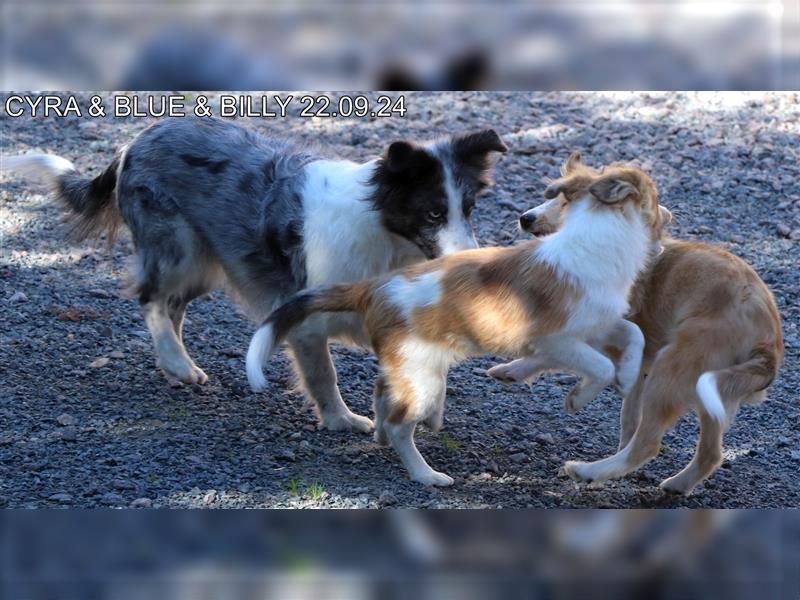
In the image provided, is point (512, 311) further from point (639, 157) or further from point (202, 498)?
point (639, 157)

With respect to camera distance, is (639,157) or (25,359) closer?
(25,359)

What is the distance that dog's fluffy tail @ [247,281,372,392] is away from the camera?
15.5 ft

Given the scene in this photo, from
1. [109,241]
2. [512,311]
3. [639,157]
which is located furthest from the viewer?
[639,157]

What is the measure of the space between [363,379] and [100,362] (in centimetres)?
148

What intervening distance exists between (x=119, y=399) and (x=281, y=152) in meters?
1.54

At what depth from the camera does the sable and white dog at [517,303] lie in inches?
180

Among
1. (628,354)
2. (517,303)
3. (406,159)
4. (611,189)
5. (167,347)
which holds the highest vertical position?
(406,159)

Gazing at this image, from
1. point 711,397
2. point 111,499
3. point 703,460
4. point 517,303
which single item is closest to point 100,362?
point 111,499

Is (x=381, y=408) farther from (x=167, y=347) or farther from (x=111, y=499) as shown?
(x=167, y=347)

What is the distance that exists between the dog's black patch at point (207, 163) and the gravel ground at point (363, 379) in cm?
120

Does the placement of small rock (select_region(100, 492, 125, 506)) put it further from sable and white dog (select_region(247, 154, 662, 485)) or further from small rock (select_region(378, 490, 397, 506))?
small rock (select_region(378, 490, 397, 506))

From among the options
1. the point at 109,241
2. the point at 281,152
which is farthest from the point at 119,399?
the point at 281,152

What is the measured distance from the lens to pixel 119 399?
5.72 metres

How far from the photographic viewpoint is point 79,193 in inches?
249
